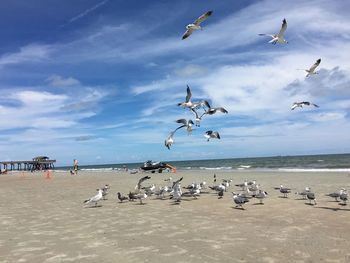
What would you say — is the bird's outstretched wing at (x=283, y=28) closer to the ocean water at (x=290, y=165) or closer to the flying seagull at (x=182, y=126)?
the flying seagull at (x=182, y=126)

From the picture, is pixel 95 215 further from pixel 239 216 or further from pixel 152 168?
pixel 152 168

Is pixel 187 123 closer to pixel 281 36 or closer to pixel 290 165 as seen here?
pixel 281 36

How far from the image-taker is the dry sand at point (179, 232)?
33.1ft

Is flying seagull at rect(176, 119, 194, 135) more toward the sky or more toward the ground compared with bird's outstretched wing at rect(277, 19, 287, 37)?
more toward the ground

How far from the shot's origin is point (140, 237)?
12.2 meters

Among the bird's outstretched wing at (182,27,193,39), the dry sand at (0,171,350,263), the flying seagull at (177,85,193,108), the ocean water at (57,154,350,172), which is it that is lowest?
the dry sand at (0,171,350,263)

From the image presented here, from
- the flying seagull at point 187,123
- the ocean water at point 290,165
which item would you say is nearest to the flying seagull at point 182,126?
the flying seagull at point 187,123

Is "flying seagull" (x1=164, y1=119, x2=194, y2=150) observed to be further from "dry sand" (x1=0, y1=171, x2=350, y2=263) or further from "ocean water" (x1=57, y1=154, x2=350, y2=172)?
"ocean water" (x1=57, y1=154, x2=350, y2=172)

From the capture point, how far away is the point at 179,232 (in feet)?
42.1

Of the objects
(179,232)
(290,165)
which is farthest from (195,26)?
(290,165)

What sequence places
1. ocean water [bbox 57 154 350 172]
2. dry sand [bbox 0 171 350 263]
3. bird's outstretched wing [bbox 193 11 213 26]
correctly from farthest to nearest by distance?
ocean water [bbox 57 154 350 172] < bird's outstretched wing [bbox 193 11 213 26] < dry sand [bbox 0 171 350 263]

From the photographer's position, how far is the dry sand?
1009 centimetres

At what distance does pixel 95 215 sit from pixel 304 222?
8.39 metres

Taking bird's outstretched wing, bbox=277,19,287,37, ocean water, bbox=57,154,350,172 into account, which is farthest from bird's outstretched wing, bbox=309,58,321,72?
ocean water, bbox=57,154,350,172
